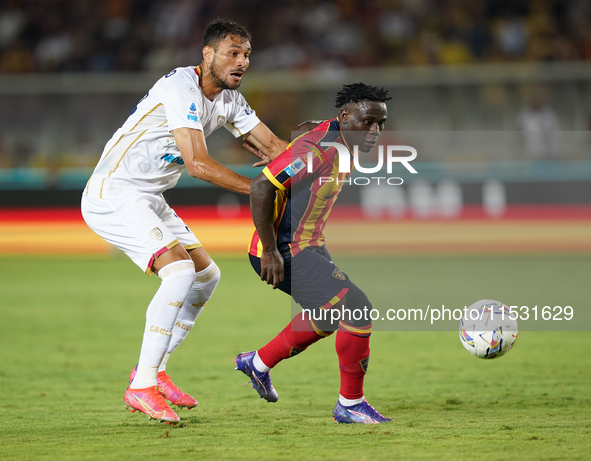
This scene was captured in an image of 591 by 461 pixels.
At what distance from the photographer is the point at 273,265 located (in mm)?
4371

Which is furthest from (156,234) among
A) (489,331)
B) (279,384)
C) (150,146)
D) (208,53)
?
(489,331)

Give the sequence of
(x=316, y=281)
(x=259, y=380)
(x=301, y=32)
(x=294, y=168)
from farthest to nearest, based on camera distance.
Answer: (x=301, y=32)
(x=259, y=380)
(x=316, y=281)
(x=294, y=168)

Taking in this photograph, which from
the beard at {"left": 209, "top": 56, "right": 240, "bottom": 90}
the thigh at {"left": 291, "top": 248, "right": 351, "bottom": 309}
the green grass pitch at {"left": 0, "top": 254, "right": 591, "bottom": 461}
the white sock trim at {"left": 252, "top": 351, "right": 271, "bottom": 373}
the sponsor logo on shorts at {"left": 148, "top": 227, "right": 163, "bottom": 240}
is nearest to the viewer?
the green grass pitch at {"left": 0, "top": 254, "right": 591, "bottom": 461}

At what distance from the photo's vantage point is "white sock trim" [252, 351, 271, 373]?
4.80 metres

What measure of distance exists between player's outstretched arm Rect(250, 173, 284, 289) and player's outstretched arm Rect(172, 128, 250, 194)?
0.31 ft

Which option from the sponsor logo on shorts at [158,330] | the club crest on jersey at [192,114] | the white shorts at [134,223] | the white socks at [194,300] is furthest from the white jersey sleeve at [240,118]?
the sponsor logo on shorts at [158,330]

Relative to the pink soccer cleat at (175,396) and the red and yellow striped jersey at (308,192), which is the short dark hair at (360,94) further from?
the pink soccer cleat at (175,396)

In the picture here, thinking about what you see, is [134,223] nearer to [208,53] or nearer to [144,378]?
[144,378]

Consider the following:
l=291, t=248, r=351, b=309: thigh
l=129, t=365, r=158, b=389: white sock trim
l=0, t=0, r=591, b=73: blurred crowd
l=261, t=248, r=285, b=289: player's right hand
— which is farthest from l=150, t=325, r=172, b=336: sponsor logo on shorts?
l=0, t=0, r=591, b=73: blurred crowd

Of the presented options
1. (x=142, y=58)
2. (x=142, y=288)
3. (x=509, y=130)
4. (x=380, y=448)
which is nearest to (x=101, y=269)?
(x=142, y=288)

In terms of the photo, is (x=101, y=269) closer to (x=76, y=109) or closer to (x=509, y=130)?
(x=76, y=109)

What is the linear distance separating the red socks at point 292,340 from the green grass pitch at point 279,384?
364 millimetres

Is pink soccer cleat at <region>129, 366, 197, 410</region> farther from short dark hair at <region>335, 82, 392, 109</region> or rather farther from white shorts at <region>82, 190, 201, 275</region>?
short dark hair at <region>335, 82, 392, 109</region>

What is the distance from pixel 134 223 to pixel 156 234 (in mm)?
156
